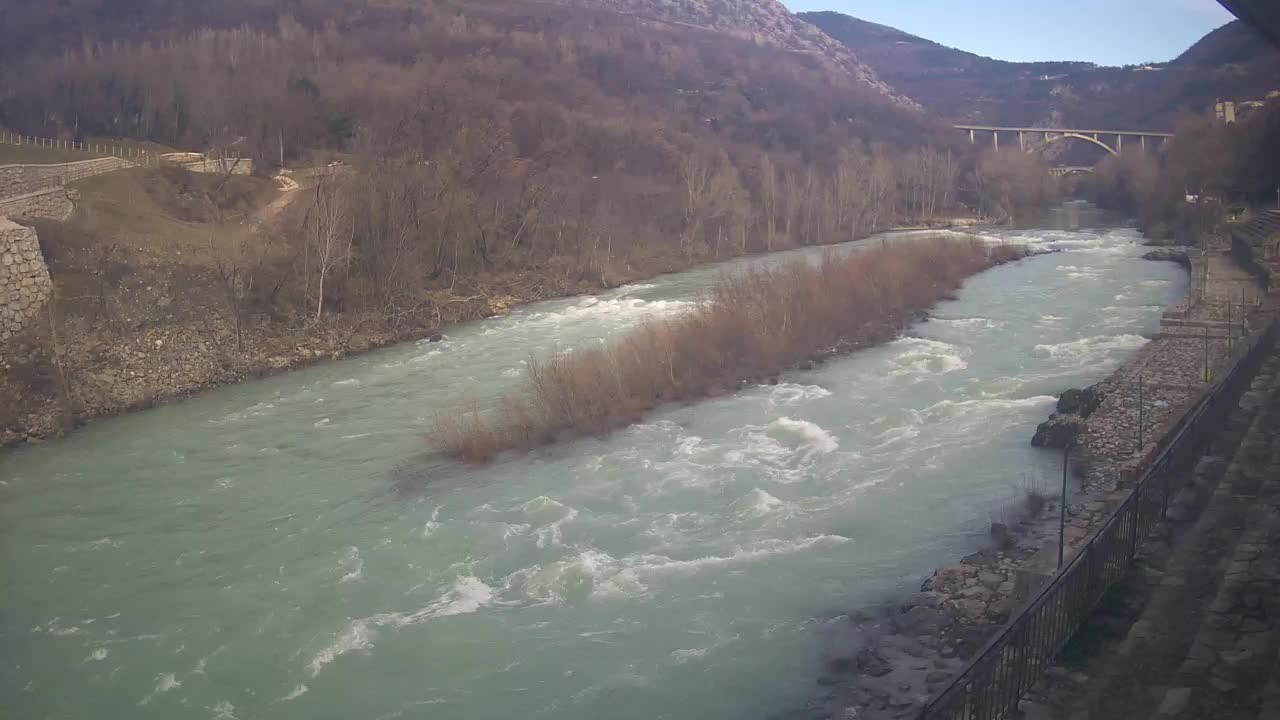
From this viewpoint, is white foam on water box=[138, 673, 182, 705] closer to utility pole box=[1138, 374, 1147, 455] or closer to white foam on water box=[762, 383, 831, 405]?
white foam on water box=[762, 383, 831, 405]

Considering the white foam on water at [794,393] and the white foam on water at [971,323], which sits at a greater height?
the white foam on water at [971,323]

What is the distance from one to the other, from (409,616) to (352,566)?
5.84ft

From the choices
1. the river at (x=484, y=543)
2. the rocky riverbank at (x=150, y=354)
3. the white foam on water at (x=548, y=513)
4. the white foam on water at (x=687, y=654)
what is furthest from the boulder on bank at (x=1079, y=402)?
the rocky riverbank at (x=150, y=354)

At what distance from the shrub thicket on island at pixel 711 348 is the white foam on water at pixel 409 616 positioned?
484cm

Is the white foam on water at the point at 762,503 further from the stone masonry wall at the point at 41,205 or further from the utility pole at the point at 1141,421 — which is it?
the stone masonry wall at the point at 41,205

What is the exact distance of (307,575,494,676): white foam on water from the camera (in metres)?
10.5

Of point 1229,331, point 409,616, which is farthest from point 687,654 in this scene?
point 1229,331

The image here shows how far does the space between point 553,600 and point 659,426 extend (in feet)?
23.1

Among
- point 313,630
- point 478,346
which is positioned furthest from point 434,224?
point 313,630

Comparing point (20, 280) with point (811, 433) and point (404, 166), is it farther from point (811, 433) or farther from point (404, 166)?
point (811, 433)

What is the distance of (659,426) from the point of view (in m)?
18.2

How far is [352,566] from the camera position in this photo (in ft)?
41.4

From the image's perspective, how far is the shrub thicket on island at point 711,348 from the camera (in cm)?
1784

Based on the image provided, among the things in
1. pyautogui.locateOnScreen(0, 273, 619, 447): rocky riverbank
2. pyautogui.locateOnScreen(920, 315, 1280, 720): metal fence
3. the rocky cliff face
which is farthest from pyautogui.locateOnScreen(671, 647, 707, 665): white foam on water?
the rocky cliff face
